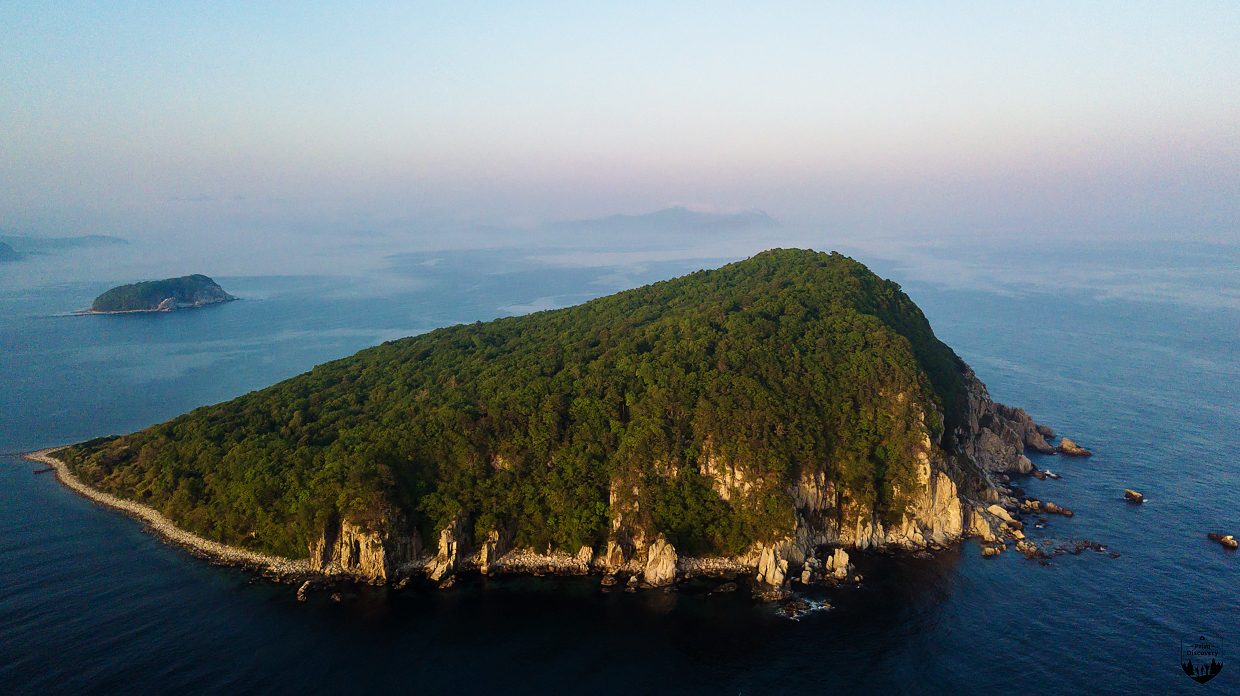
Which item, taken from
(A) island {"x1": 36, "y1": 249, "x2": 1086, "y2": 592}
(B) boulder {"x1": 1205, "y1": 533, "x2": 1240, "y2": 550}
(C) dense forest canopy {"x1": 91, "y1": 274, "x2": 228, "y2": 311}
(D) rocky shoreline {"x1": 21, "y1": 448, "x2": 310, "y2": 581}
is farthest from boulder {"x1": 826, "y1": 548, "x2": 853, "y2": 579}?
(C) dense forest canopy {"x1": 91, "y1": 274, "x2": 228, "y2": 311}

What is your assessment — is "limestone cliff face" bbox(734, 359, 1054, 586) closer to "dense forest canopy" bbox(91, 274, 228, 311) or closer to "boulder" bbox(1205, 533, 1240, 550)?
"boulder" bbox(1205, 533, 1240, 550)

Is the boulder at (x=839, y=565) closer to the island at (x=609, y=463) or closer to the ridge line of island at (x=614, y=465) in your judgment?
the island at (x=609, y=463)

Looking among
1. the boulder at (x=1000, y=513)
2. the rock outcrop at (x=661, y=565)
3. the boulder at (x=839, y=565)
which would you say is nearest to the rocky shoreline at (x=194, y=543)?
the rock outcrop at (x=661, y=565)

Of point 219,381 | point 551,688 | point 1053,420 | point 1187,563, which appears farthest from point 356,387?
point 1053,420

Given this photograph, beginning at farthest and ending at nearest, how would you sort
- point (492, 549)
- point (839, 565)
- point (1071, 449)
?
point (1071, 449), point (492, 549), point (839, 565)

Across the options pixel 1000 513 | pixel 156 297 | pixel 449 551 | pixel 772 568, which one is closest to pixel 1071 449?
pixel 1000 513

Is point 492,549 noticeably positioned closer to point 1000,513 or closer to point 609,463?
point 609,463
